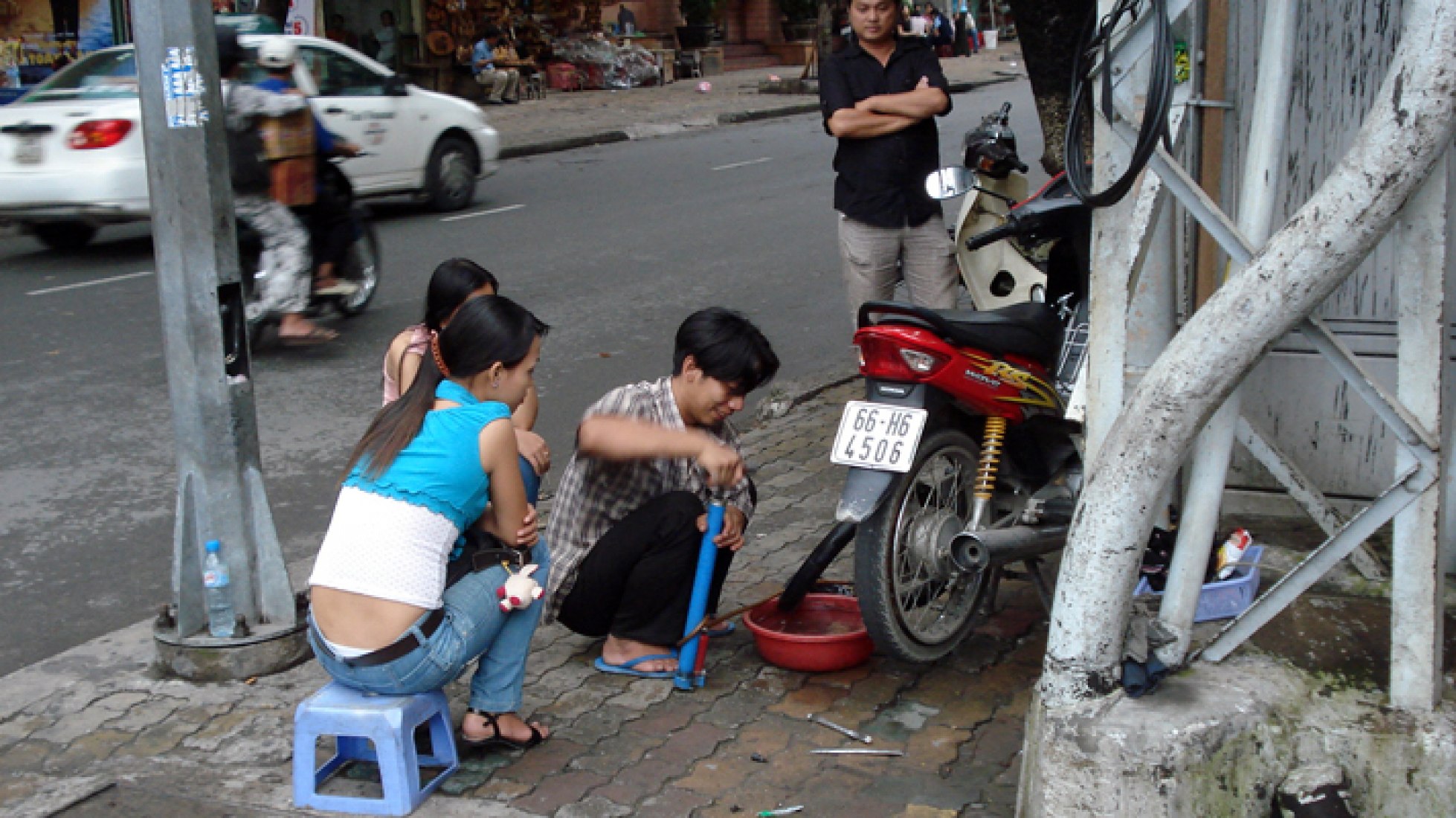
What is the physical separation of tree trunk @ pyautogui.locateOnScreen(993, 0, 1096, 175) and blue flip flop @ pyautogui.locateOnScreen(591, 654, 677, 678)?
12.3 ft

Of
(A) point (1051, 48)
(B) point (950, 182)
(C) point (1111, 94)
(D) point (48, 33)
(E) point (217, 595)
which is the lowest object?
(E) point (217, 595)

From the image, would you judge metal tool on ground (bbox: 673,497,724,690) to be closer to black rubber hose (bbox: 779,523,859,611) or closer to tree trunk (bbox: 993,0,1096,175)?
Result: black rubber hose (bbox: 779,523,859,611)

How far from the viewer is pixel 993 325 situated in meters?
3.97

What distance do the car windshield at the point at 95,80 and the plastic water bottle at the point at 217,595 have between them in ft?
22.9

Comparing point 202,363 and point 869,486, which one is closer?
point 869,486

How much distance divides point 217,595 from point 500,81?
20.5 meters

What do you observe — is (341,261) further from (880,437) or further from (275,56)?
(880,437)

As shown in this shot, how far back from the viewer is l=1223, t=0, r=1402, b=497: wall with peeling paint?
3.94m

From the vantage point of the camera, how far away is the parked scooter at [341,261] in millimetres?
7906

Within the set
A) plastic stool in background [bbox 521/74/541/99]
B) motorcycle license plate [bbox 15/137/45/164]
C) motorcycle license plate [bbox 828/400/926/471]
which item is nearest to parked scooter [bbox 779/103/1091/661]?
motorcycle license plate [bbox 828/400/926/471]

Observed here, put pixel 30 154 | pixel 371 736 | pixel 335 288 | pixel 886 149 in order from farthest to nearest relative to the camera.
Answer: pixel 30 154, pixel 335 288, pixel 886 149, pixel 371 736

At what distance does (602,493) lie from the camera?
400 centimetres

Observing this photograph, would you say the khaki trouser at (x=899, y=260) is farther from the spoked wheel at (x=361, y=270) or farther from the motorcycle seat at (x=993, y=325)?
the spoked wheel at (x=361, y=270)

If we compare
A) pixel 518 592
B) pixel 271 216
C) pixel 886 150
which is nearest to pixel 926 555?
pixel 518 592
